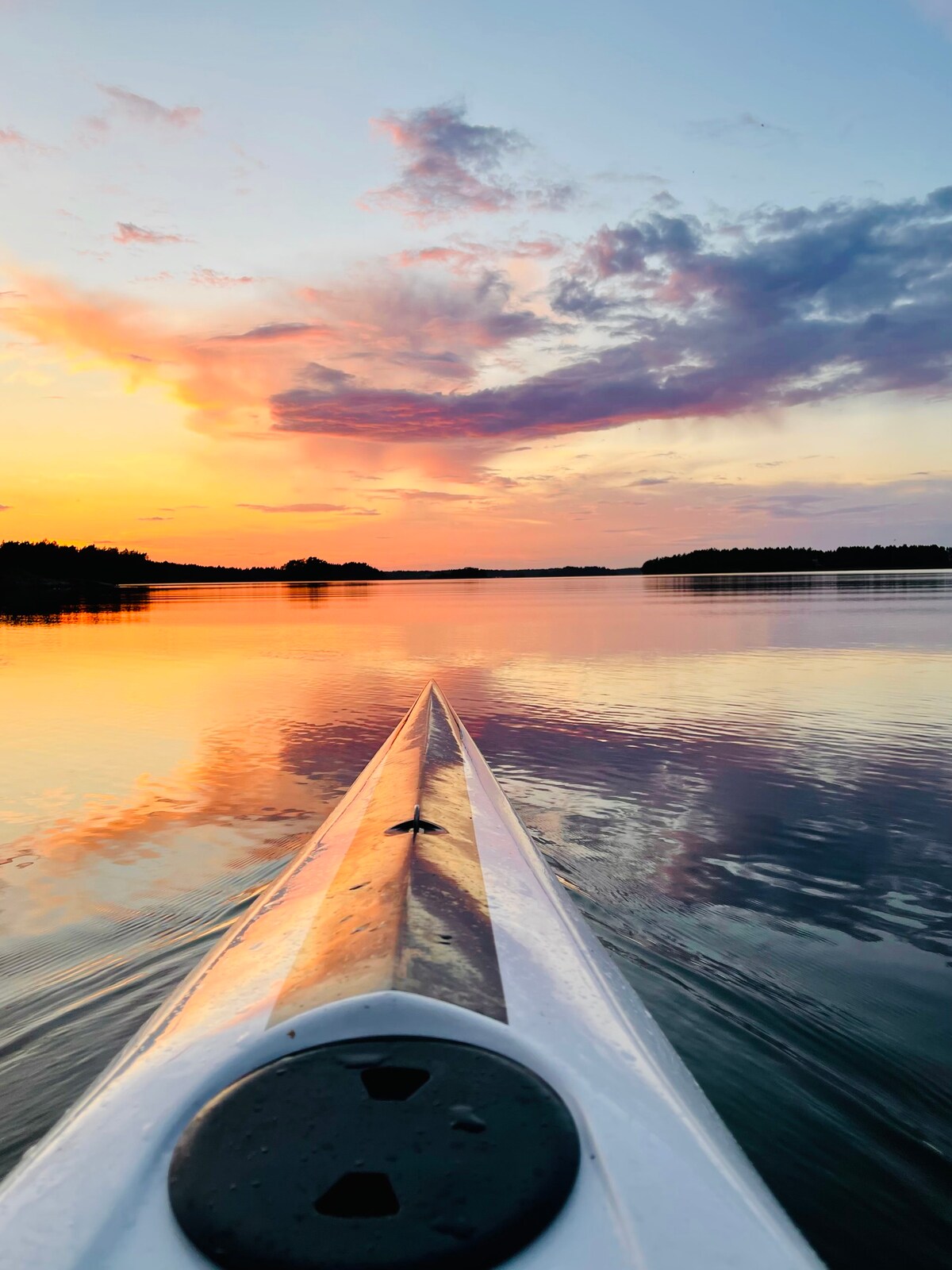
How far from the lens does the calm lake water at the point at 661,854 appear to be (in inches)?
113

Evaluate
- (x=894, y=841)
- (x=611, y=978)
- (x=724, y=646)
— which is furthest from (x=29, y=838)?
(x=724, y=646)

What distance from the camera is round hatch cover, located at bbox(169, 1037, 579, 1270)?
1.40 m

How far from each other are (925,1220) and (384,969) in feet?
6.40

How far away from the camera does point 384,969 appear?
2.14m

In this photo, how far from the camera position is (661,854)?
5.80 metres

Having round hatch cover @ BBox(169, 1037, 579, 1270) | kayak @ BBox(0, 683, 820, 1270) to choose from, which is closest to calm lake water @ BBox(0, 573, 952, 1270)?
kayak @ BBox(0, 683, 820, 1270)

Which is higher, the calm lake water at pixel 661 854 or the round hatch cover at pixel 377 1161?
the round hatch cover at pixel 377 1161

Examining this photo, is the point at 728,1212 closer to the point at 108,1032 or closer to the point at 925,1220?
the point at 925,1220

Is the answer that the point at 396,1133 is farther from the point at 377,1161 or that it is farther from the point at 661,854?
the point at 661,854

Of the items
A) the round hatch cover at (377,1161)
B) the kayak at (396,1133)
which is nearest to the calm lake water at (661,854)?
the kayak at (396,1133)

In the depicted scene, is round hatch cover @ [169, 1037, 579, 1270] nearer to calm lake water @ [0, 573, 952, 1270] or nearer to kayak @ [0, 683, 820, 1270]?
kayak @ [0, 683, 820, 1270]

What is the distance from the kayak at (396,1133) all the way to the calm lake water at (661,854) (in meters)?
0.94

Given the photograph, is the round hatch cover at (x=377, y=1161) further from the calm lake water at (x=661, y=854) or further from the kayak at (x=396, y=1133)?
the calm lake water at (x=661, y=854)

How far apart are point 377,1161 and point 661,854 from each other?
4.59 meters
